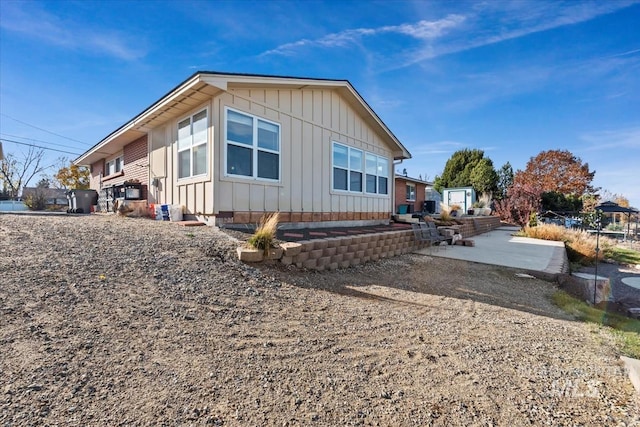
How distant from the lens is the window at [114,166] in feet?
40.4

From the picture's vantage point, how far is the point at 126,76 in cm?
1330

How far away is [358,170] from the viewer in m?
10.5

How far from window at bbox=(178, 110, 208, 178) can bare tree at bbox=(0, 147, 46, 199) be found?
32.5 m

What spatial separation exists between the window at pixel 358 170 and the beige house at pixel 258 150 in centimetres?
3

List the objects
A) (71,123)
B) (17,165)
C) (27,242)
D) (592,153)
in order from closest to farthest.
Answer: (27,242) < (71,123) < (592,153) < (17,165)

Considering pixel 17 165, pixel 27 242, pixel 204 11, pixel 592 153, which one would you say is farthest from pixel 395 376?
pixel 17 165

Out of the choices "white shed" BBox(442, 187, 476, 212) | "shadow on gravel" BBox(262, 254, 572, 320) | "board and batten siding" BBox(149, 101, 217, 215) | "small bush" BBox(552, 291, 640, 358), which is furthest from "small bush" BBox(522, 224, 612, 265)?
"board and batten siding" BBox(149, 101, 217, 215)

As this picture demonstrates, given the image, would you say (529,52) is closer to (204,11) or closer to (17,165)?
(204,11)

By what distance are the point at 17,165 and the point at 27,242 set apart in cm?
3657

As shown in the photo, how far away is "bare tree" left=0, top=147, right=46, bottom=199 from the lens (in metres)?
28.5

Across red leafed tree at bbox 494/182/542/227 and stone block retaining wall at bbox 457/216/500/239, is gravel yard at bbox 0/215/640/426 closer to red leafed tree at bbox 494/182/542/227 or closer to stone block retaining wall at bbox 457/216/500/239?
stone block retaining wall at bbox 457/216/500/239

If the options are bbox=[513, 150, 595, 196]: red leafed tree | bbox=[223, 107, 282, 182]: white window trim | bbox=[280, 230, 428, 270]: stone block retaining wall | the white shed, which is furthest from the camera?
bbox=[513, 150, 595, 196]: red leafed tree

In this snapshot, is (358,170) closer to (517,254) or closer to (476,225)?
(517,254)

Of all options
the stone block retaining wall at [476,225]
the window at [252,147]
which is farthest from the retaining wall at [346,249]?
the stone block retaining wall at [476,225]
